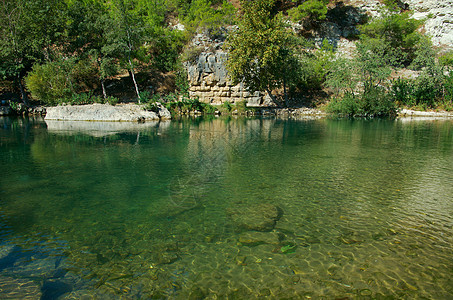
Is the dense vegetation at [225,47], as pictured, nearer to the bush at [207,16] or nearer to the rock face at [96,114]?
the rock face at [96,114]

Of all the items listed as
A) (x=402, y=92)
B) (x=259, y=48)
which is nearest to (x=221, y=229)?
(x=259, y=48)

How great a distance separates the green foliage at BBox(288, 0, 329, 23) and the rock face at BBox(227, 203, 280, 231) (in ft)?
166

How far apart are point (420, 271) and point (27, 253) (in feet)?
21.6

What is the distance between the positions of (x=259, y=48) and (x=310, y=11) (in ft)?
78.3

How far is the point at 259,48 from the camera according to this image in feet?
111

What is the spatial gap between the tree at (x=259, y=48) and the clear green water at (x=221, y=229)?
81.1 feet

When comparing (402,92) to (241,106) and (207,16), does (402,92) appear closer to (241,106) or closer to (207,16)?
(241,106)

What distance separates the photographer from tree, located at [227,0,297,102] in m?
33.0

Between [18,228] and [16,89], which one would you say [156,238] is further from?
[16,89]

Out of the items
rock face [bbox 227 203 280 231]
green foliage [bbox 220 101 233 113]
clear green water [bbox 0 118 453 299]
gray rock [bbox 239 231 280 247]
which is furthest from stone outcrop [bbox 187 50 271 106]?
gray rock [bbox 239 231 280 247]

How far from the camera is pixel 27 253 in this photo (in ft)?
15.8

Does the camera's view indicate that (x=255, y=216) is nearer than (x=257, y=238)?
No

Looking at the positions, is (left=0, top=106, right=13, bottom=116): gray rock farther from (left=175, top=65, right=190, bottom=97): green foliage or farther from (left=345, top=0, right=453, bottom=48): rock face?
(left=345, top=0, right=453, bottom=48): rock face

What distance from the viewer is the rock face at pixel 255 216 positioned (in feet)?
18.9
